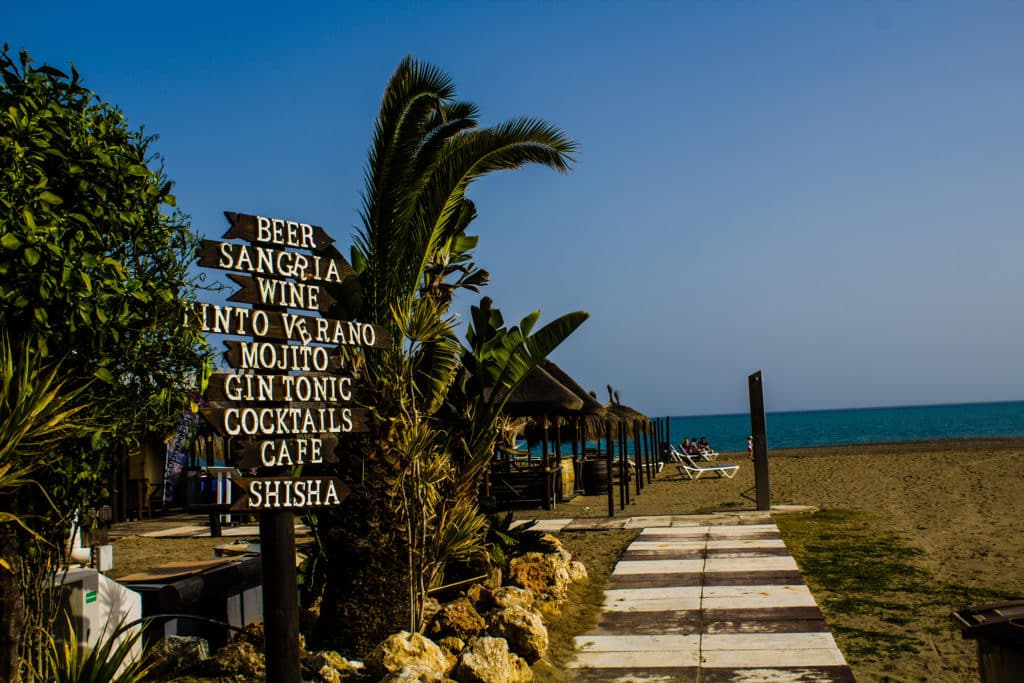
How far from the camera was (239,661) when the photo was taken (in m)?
6.02

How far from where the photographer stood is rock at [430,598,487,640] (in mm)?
7004

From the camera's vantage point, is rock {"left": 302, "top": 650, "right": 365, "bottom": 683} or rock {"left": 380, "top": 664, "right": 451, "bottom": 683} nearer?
rock {"left": 380, "top": 664, "right": 451, "bottom": 683}

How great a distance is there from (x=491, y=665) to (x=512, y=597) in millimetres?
1745

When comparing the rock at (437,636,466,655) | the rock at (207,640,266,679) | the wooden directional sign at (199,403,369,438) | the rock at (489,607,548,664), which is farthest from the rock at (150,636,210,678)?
the wooden directional sign at (199,403,369,438)

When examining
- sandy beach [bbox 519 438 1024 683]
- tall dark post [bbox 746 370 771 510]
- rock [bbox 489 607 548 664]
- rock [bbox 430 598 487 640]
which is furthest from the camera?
tall dark post [bbox 746 370 771 510]

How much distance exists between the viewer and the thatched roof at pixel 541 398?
53.8 ft

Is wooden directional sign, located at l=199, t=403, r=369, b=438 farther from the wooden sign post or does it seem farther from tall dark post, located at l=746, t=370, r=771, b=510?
tall dark post, located at l=746, t=370, r=771, b=510

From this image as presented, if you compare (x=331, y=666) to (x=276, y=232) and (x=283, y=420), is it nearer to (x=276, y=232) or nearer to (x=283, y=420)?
(x=283, y=420)

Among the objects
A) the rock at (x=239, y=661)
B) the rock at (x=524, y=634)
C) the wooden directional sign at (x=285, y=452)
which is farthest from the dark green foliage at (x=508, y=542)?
the wooden directional sign at (x=285, y=452)

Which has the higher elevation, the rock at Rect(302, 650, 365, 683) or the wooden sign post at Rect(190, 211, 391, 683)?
the wooden sign post at Rect(190, 211, 391, 683)

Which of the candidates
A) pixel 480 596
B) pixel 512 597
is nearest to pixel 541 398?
pixel 480 596

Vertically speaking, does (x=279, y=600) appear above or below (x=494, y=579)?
above

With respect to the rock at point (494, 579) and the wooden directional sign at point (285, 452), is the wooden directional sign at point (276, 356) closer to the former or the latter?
the wooden directional sign at point (285, 452)

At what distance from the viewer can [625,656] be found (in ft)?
21.9
